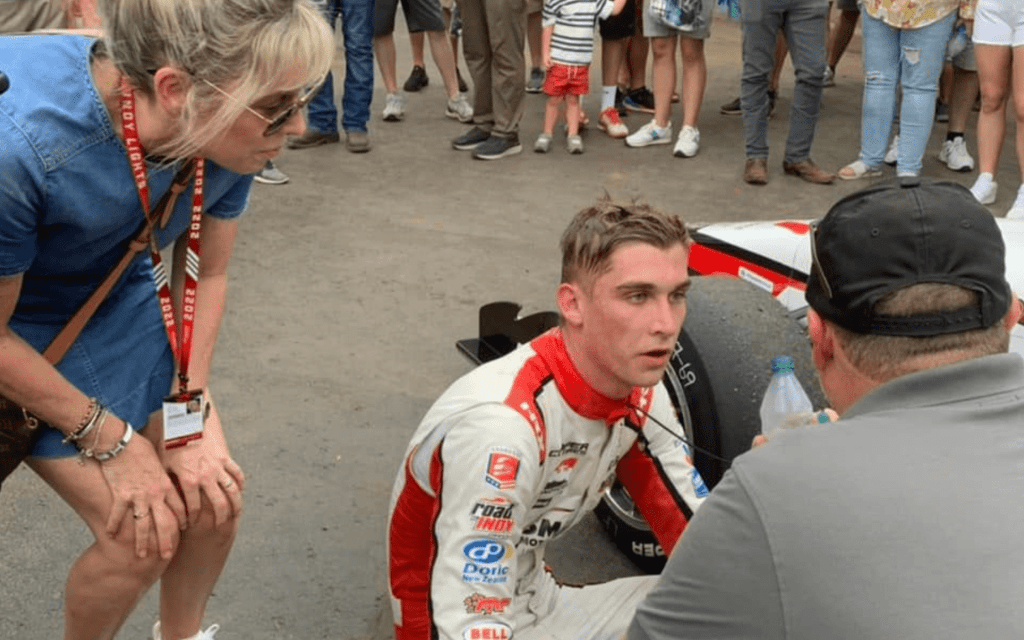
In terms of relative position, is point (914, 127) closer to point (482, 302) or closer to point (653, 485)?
point (482, 302)

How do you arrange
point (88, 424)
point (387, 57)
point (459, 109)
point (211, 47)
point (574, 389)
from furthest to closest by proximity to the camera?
point (459, 109) < point (387, 57) < point (574, 389) < point (88, 424) < point (211, 47)

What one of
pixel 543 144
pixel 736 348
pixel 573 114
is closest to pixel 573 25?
pixel 573 114

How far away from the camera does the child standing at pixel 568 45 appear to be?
8.09 m

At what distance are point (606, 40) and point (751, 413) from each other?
18.8 feet

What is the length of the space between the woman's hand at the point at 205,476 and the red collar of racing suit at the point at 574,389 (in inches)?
28.1

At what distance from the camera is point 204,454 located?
2.82 meters

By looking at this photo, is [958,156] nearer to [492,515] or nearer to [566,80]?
[566,80]

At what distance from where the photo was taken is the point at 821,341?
6.64ft

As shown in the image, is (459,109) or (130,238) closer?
(130,238)

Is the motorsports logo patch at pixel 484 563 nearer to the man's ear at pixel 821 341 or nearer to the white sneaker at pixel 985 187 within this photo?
the man's ear at pixel 821 341

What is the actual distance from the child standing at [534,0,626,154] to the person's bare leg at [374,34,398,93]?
1.17 meters

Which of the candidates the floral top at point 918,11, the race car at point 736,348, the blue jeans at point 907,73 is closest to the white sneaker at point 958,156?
the blue jeans at point 907,73

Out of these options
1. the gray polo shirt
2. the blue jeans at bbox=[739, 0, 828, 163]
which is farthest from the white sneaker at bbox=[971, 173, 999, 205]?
the gray polo shirt

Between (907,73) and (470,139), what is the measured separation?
2.73 metres
